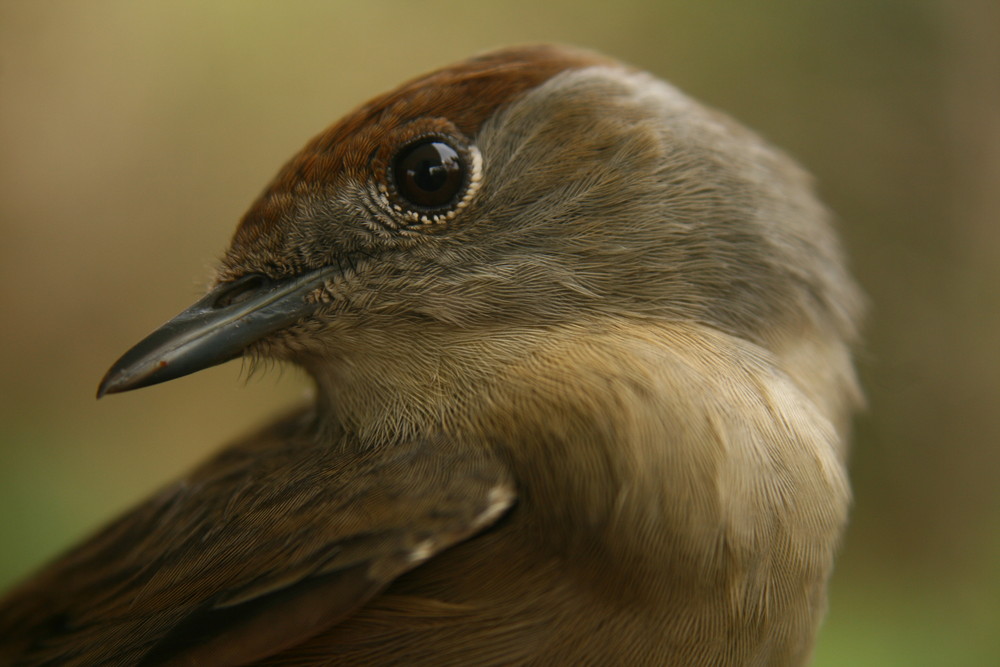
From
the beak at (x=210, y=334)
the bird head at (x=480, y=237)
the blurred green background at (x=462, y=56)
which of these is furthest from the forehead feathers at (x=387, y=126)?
the blurred green background at (x=462, y=56)

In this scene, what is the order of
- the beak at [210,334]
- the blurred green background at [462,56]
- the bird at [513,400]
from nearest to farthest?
the bird at [513,400]
the beak at [210,334]
the blurred green background at [462,56]

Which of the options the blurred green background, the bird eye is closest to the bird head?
the bird eye

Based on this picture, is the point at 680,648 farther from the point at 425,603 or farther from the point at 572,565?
the point at 425,603

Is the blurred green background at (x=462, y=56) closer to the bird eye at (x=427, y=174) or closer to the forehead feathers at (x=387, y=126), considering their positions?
the forehead feathers at (x=387, y=126)

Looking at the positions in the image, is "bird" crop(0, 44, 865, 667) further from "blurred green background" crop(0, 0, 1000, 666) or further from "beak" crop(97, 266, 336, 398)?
"blurred green background" crop(0, 0, 1000, 666)

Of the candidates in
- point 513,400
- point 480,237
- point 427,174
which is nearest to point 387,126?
point 427,174

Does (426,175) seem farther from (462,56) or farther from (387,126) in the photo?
(462,56)

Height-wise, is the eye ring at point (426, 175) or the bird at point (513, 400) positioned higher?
the eye ring at point (426, 175)
